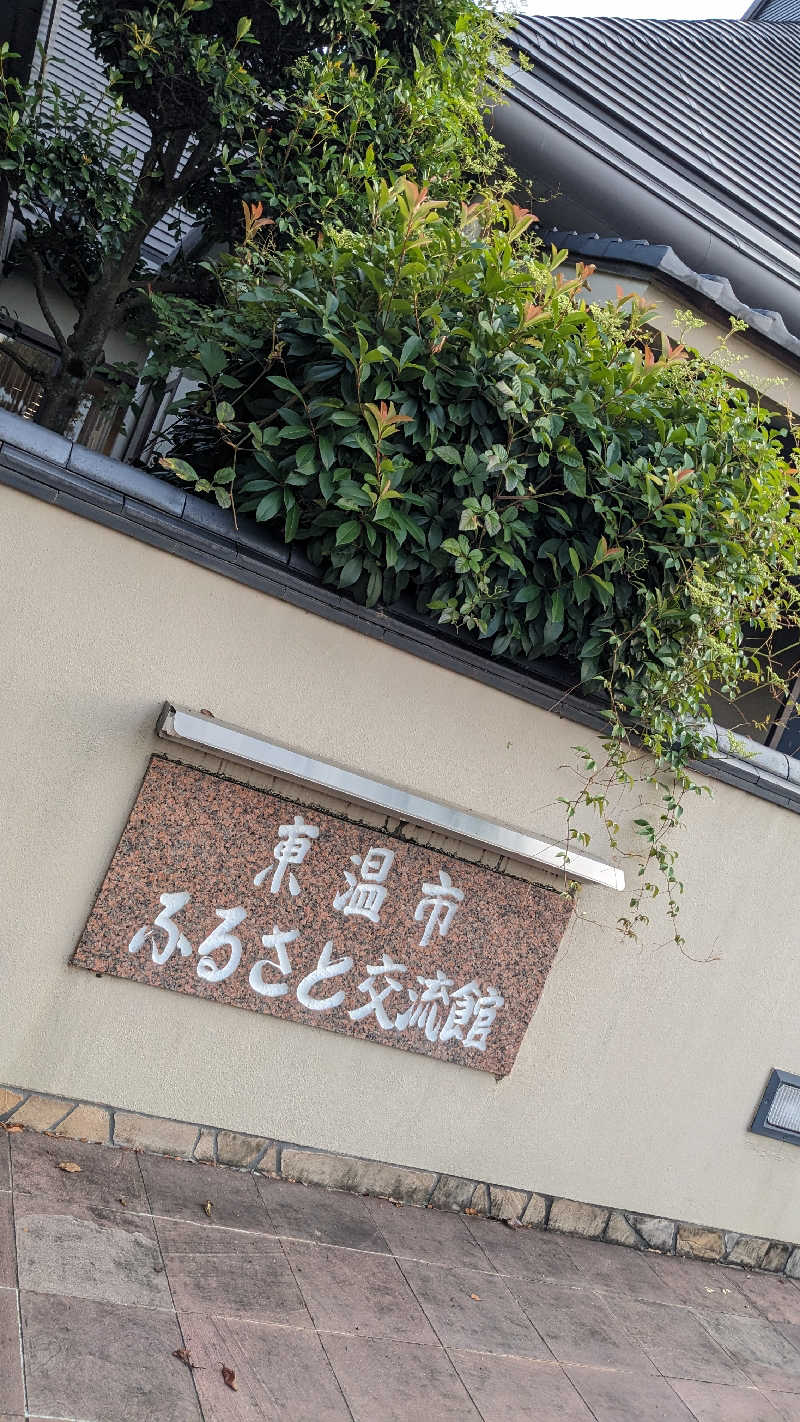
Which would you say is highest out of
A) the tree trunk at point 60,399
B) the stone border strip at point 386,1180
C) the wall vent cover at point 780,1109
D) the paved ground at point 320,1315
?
the tree trunk at point 60,399

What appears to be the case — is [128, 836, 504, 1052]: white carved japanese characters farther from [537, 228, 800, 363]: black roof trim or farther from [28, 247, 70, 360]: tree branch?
[537, 228, 800, 363]: black roof trim

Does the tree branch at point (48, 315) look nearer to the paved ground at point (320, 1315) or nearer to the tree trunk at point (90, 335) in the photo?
the tree trunk at point (90, 335)

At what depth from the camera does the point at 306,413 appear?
14.3ft

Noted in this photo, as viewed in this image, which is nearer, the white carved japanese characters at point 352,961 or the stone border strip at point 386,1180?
the stone border strip at point 386,1180

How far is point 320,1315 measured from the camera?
4047mm

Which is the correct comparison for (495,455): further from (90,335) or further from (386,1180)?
(386,1180)

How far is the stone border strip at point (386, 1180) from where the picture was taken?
4.54 meters

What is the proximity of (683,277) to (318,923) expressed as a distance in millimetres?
3964

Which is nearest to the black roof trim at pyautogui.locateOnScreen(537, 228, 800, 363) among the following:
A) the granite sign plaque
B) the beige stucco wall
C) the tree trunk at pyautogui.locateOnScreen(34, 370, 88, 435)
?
the beige stucco wall

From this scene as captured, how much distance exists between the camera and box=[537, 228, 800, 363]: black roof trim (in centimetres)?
599

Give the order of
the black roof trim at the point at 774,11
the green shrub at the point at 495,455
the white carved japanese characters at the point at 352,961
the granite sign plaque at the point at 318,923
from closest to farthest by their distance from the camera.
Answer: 1. the green shrub at the point at 495,455
2. the granite sign plaque at the point at 318,923
3. the white carved japanese characters at the point at 352,961
4. the black roof trim at the point at 774,11

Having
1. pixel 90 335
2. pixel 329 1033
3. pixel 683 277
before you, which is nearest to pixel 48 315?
pixel 90 335

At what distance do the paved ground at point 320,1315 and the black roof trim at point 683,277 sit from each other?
196 inches

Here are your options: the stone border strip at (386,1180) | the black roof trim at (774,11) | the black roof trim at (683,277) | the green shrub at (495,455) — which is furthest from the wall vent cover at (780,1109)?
the black roof trim at (774,11)
